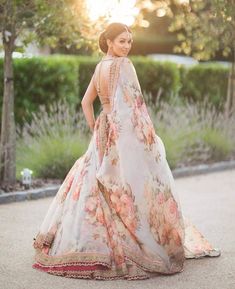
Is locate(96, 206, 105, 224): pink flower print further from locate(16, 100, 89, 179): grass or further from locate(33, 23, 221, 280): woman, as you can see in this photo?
locate(16, 100, 89, 179): grass

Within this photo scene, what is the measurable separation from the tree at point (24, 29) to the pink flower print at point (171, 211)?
4100mm

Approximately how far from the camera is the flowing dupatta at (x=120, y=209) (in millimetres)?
5477

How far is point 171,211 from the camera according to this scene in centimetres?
573

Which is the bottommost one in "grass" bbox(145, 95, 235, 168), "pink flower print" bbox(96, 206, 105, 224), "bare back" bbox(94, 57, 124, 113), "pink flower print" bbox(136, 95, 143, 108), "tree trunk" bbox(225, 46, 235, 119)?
"grass" bbox(145, 95, 235, 168)

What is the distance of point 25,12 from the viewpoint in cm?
913

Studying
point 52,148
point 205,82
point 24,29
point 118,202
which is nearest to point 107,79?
point 118,202

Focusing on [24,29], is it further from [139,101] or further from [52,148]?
[139,101]

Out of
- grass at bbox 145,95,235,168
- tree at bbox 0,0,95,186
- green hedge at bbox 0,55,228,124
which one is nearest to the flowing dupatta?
tree at bbox 0,0,95,186

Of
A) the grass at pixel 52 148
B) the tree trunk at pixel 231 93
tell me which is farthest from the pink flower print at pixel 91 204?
the tree trunk at pixel 231 93

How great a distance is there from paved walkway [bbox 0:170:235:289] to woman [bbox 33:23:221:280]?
0.13 m

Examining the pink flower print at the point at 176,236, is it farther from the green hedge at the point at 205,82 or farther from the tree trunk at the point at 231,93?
the green hedge at the point at 205,82

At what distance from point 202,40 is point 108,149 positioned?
8.56 m

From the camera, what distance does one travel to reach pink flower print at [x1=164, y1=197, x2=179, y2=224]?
5.71 m

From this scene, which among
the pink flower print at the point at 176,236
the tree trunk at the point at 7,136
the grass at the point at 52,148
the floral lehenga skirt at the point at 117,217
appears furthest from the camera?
the grass at the point at 52,148
